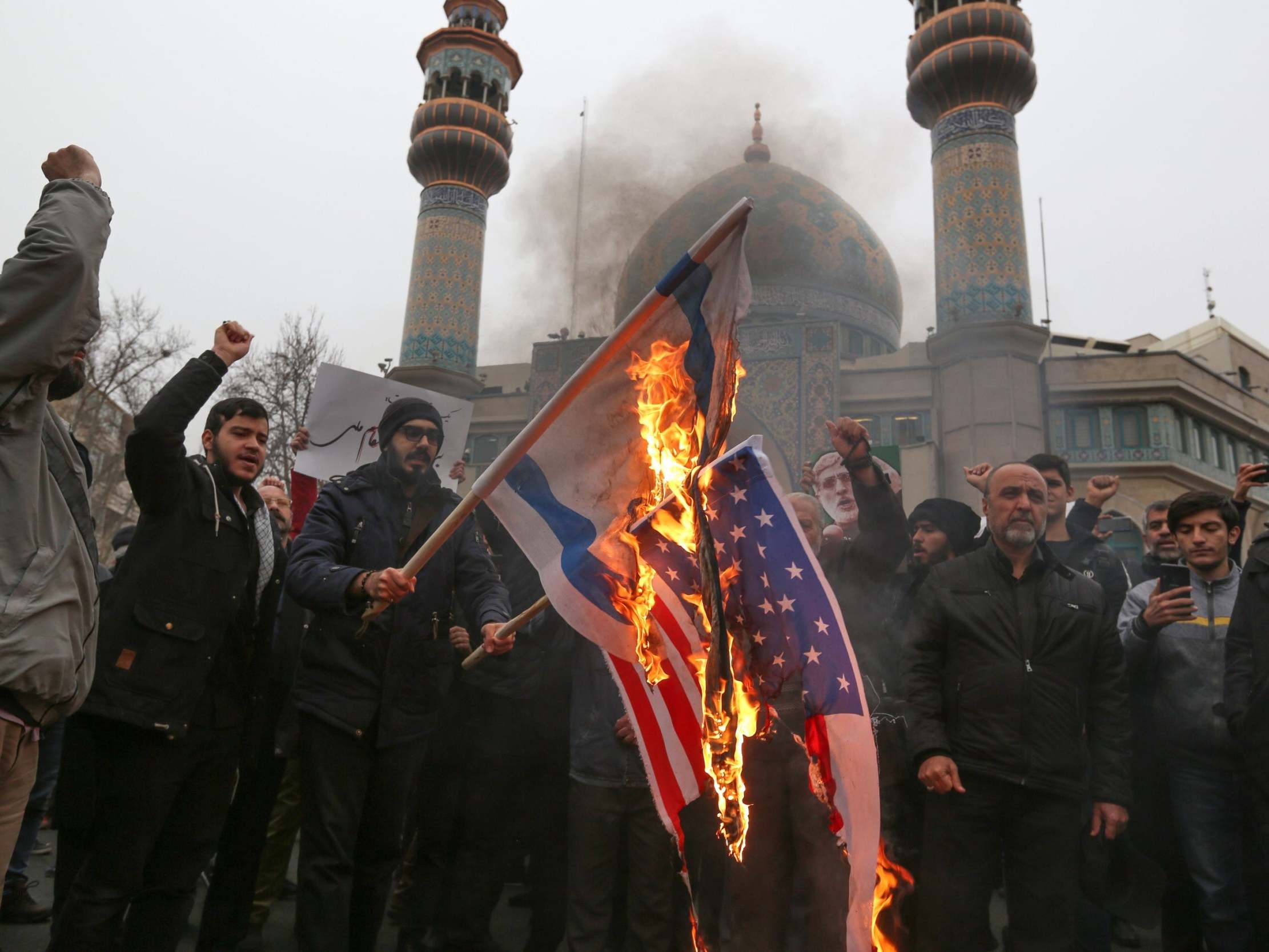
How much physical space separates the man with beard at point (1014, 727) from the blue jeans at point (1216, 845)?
16.2 inches

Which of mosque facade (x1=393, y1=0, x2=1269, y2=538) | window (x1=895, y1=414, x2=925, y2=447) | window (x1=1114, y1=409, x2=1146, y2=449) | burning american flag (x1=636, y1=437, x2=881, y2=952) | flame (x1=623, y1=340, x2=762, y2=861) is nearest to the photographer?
burning american flag (x1=636, y1=437, x2=881, y2=952)

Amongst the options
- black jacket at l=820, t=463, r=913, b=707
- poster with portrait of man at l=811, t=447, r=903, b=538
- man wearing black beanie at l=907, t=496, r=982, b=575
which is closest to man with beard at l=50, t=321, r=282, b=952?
black jacket at l=820, t=463, r=913, b=707

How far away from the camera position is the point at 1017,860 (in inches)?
124

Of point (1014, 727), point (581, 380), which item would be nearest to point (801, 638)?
point (581, 380)

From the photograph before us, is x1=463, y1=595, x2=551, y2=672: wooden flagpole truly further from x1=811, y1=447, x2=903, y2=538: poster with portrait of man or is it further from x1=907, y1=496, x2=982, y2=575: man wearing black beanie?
x1=811, y1=447, x2=903, y2=538: poster with portrait of man

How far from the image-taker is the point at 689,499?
242cm

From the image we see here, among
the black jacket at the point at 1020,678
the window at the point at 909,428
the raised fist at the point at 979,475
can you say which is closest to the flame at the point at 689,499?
the black jacket at the point at 1020,678

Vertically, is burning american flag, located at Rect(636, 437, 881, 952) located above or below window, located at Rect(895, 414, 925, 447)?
below

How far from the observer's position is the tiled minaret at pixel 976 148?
16.1m

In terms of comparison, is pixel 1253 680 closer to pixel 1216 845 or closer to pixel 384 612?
pixel 1216 845

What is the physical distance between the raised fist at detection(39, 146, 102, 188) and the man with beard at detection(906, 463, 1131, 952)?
9.66 ft

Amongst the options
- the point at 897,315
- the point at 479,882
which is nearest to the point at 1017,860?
the point at 479,882

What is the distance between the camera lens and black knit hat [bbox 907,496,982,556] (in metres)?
4.51

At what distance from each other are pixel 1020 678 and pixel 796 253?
73.7ft
